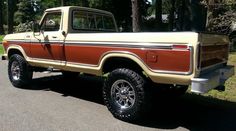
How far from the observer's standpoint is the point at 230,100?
794cm

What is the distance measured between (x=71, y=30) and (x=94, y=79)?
300 centimetres

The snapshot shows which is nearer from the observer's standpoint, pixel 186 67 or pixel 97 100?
pixel 186 67

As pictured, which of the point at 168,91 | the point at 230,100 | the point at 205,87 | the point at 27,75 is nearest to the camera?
the point at 205,87

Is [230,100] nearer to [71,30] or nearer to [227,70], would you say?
[227,70]

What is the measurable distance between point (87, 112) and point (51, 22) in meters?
2.55

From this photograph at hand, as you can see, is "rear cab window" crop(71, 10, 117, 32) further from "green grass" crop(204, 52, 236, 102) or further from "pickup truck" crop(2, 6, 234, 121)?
"green grass" crop(204, 52, 236, 102)

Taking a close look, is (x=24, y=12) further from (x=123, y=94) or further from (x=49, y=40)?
(x=123, y=94)

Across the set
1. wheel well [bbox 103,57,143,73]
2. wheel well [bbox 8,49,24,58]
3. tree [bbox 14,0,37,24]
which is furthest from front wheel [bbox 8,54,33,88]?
tree [bbox 14,0,37,24]

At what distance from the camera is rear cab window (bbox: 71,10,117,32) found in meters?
7.70

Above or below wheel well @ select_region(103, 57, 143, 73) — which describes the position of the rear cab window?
above

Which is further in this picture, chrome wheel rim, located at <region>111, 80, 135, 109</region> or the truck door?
the truck door

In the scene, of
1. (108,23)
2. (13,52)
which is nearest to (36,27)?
(13,52)

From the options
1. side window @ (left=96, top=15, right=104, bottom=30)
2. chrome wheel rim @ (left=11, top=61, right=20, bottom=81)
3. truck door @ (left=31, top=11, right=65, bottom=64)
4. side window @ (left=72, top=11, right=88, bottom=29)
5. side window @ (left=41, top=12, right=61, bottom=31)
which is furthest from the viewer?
chrome wheel rim @ (left=11, top=61, right=20, bottom=81)

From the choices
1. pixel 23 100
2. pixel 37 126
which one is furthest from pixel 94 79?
pixel 37 126
